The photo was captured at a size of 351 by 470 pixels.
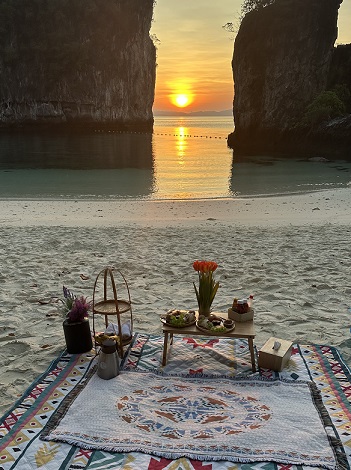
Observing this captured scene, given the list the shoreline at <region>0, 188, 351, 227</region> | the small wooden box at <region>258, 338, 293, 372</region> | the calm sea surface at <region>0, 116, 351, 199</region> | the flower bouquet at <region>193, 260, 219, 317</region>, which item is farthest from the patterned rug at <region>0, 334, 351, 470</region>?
the calm sea surface at <region>0, 116, 351, 199</region>

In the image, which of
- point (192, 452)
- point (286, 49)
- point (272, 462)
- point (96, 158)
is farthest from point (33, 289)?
point (286, 49)

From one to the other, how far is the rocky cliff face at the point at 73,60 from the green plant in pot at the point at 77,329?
3434 inches

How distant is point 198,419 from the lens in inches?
141

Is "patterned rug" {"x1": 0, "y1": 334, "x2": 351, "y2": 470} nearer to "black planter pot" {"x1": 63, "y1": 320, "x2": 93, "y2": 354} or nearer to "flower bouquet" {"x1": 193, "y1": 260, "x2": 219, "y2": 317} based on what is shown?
"black planter pot" {"x1": 63, "y1": 320, "x2": 93, "y2": 354}

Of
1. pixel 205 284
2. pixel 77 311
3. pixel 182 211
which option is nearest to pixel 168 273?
pixel 77 311

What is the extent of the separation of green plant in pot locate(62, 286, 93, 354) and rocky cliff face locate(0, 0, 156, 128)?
87235 millimetres

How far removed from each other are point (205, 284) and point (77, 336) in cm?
159

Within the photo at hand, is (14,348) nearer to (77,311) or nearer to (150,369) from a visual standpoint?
(77,311)

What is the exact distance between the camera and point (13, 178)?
26.7 m

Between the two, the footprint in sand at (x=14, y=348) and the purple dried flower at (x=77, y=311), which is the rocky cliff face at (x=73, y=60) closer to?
the footprint in sand at (x=14, y=348)

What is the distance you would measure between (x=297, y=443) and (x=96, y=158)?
128 feet

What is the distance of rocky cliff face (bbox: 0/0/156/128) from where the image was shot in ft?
268

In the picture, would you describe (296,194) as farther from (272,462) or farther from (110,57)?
(110,57)

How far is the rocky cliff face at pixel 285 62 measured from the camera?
50.8 metres
